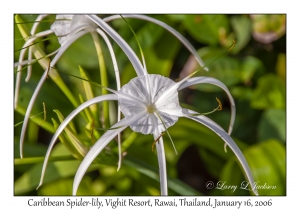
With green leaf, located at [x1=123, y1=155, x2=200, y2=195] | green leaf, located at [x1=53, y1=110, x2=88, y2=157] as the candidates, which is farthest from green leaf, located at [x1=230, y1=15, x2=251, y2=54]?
green leaf, located at [x1=53, y1=110, x2=88, y2=157]

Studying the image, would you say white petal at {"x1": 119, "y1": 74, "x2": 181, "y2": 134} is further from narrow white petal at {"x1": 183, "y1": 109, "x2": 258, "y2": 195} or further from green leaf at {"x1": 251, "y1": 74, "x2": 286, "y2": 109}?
green leaf at {"x1": 251, "y1": 74, "x2": 286, "y2": 109}

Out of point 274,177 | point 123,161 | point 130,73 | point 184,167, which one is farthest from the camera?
point 184,167

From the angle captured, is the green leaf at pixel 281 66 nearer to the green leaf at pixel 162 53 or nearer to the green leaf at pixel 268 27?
the green leaf at pixel 268 27

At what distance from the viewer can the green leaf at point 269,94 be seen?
0.89 m

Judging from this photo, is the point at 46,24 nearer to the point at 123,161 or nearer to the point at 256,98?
the point at 123,161

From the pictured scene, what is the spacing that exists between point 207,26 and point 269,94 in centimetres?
20

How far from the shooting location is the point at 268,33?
2.97ft

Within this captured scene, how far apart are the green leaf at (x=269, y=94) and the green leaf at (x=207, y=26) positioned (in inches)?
5.4

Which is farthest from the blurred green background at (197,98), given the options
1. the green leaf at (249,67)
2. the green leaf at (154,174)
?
the green leaf at (154,174)

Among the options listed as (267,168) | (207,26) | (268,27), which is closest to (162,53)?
(207,26)

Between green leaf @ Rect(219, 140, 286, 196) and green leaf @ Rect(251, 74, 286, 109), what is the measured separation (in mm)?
134

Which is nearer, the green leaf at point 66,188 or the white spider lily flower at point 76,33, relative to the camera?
the white spider lily flower at point 76,33
